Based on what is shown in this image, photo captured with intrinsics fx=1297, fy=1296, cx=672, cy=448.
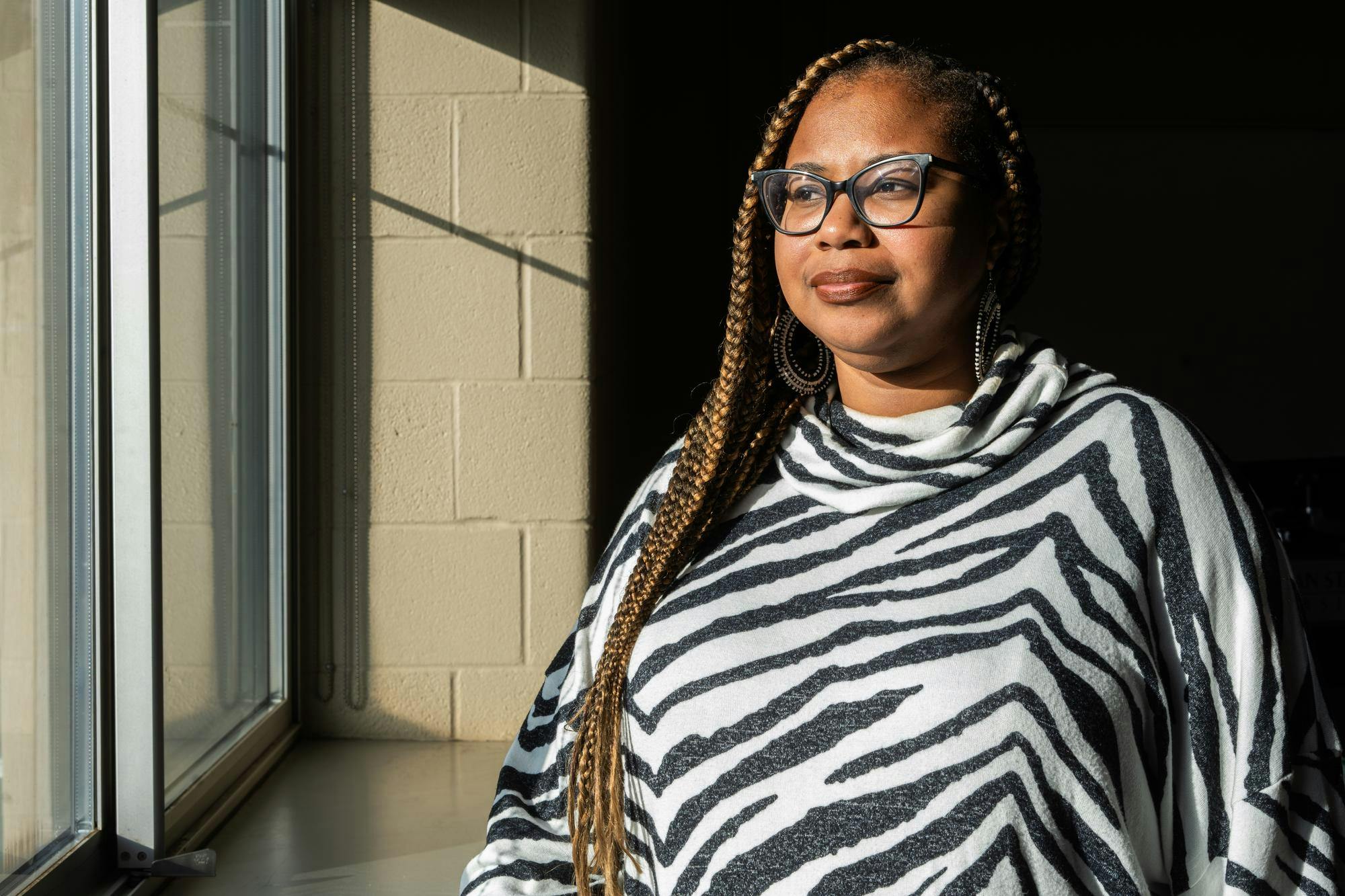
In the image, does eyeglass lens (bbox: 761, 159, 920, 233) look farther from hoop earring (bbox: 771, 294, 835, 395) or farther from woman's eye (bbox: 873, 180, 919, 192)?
hoop earring (bbox: 771, 294, 835, 395)

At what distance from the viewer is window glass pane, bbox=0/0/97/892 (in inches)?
63.9

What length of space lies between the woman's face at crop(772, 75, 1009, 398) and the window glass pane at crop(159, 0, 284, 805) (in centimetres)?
125

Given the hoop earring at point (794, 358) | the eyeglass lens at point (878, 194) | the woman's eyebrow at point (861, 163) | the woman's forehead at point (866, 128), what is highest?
the woman's forehead at point (866, 128)

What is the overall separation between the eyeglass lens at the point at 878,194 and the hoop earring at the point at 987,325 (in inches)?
5.8

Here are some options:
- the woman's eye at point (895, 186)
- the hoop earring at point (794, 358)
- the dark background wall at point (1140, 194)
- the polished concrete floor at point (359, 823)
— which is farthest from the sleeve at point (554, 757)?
the dark background wall at point (1140, 194)

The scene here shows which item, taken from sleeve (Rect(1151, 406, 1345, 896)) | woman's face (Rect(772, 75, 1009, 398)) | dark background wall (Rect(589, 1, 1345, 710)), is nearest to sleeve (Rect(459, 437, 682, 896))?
woman's face (Rect(772, 75, 1009, 398))

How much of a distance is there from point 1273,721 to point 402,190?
2.20 m

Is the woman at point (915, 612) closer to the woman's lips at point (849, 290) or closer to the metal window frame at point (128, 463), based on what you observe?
the woman's lips at point (849, 290)

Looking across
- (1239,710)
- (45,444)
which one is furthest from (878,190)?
(45,444)

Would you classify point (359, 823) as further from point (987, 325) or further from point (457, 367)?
point (987, 325)

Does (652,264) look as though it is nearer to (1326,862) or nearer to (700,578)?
(700,578)

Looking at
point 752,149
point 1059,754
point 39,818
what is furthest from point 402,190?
point 752,149

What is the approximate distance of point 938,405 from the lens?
4.45 ft

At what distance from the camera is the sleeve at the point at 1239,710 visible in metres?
1.13
